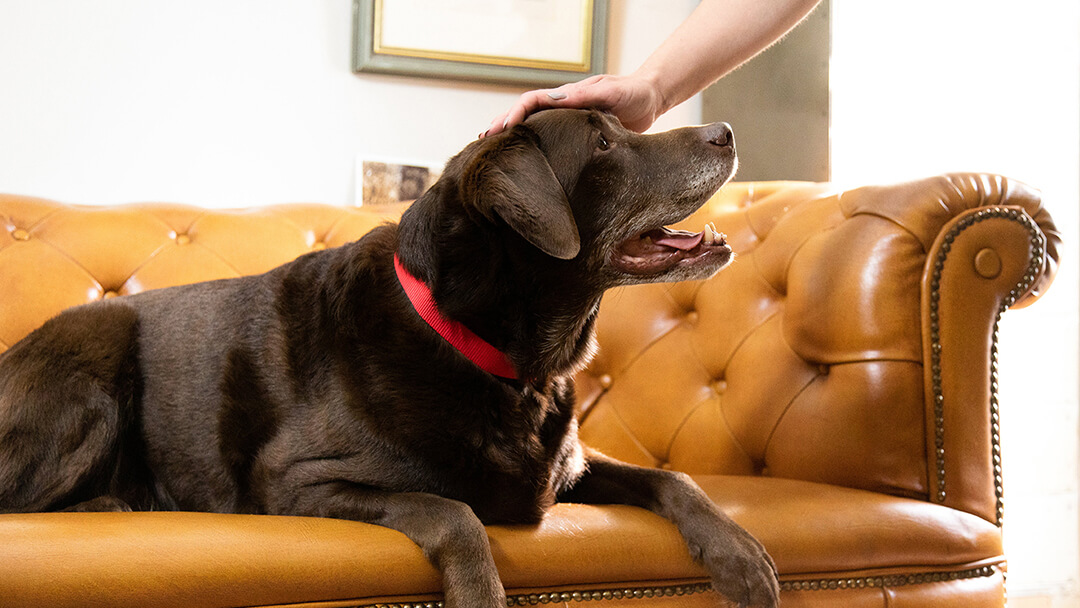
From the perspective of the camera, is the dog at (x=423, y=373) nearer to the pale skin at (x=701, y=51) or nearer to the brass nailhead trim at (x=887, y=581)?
the brass nailhead trim at (x=887, y=581)

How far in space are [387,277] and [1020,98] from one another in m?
2.14

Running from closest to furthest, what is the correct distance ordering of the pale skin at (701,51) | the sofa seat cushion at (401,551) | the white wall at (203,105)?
the sofa seat cushion at (401,551)
the pale skin at (701,51)
the white wall at (203,105)

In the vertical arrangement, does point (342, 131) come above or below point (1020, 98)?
below

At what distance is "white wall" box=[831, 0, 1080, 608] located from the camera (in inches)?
98.3

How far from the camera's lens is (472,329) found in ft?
4.49

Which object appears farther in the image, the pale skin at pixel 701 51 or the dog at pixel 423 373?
the pale skin at pixel 701 51

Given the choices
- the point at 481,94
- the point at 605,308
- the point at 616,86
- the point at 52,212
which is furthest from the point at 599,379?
the point at 52,212

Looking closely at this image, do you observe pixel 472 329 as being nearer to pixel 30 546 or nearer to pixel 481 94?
pixel 30 546

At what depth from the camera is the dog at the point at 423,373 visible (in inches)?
52.0

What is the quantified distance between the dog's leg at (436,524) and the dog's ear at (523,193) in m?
0.43

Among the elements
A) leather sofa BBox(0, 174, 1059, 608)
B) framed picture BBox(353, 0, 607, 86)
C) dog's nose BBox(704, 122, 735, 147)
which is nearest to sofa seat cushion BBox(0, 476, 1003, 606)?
leather sofa BBox(0, 174, 1059, 608)

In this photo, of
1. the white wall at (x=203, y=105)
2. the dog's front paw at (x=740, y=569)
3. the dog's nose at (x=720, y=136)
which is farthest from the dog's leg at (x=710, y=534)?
the white wall at (x=203, y=105)

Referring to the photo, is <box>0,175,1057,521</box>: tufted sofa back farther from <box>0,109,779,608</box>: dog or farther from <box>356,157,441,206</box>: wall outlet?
<box>0,109,779,608</box>: dog

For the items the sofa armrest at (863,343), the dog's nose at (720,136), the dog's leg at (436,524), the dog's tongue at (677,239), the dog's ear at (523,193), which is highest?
the dog's nose at (720,136)
